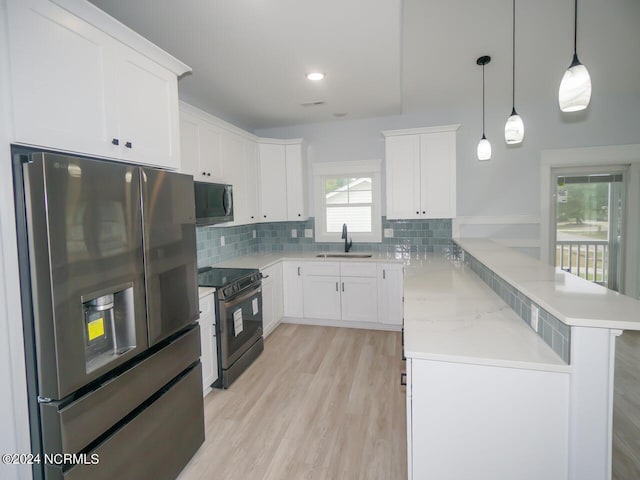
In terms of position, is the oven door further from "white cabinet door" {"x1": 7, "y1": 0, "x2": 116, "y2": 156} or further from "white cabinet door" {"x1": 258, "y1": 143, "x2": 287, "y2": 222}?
"white cabinet door" {"x1": 7, "y1": 0, "x2": 116, "y2": 156}

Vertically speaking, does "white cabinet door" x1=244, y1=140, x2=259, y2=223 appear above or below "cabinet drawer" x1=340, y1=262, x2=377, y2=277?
above

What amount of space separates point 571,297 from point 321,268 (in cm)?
279

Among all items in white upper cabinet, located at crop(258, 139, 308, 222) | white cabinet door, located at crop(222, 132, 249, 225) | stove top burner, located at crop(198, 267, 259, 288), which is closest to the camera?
stove top burner, located at crop(198, 267, 259, 288)

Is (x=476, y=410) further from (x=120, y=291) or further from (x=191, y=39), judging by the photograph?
(x=191, y=39)

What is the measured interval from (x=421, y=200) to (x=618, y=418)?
2541mm

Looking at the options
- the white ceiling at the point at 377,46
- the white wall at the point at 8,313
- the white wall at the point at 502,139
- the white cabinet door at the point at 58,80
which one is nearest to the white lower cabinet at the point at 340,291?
the white wall at the point at 502,139

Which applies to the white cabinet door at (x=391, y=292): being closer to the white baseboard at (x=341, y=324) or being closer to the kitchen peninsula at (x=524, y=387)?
the white baseboard at (x=341, y=324)

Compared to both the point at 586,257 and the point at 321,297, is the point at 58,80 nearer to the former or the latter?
the point at 321,297

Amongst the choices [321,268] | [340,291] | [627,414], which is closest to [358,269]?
[340,291]

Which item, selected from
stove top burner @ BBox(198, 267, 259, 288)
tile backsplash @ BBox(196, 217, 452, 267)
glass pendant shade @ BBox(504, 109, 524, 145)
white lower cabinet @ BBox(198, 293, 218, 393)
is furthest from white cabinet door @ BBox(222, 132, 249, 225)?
glass pendant shade @ BBox(504, 109, 524, 145)

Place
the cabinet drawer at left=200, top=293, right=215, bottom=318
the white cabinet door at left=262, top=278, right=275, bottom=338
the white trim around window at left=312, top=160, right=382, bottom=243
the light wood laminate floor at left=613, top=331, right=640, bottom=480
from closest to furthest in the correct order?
the light wood laminate floor at left=613, top=331, right=640, bottom=480 < the cabinet drawer at left=200, top=293, right=215, bottom=318 < the white cabinet door at left=262, top=278, right=275, bottom=338 < the white trim around window at left=312, top=160, right=382, bottom=243

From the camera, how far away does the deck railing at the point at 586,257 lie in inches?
161

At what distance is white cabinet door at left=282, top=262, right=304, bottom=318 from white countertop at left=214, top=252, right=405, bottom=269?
0.12 metres

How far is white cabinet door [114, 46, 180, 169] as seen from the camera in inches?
63.4
